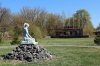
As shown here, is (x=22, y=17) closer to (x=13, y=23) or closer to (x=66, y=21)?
(x=13, y=23)

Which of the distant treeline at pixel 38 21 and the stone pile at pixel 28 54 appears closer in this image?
the stone pile at pixel 28 54

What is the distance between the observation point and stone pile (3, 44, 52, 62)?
13500 millimetres

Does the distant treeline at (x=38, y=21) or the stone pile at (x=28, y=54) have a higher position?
the distant treeline at (x=38, y=21)

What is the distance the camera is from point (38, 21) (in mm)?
78875

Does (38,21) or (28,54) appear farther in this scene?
(38,21)

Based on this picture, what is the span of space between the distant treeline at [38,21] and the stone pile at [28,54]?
3852cm

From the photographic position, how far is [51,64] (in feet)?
38.7

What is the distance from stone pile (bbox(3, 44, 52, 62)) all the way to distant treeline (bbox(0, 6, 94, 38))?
3852cm

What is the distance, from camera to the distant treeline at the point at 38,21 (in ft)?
217

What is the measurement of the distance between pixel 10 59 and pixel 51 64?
141 inches

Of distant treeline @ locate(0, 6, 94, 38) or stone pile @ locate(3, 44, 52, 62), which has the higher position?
distant treeline @ locate(0, 6, 94, 38)

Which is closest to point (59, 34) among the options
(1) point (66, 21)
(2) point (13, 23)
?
(1) point (66, 21)

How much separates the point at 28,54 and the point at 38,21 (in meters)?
65.5

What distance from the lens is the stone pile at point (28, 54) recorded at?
13.5 metres
